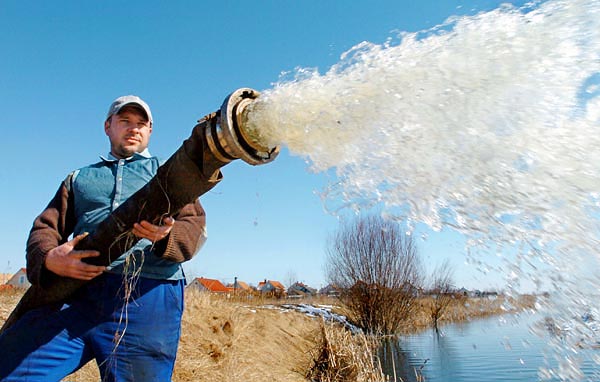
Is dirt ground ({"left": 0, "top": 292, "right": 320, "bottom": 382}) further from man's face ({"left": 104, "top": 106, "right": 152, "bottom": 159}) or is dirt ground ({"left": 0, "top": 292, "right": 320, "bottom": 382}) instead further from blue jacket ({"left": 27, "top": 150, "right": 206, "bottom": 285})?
man's face ({"left": 104, "top": 106, "right": 152, "bottom": 159})

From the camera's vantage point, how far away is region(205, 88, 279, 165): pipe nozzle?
1332mm

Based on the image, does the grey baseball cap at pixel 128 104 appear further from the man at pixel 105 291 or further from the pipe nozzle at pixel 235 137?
the pipe nozzle at pixel 235 137

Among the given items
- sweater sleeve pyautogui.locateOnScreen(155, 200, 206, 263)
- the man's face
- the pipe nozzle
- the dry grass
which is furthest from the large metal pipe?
the dry grass

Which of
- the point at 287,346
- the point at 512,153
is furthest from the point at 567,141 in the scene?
the point at 287,346

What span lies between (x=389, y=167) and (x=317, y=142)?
35cm

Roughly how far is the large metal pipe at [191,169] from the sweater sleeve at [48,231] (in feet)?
0.52

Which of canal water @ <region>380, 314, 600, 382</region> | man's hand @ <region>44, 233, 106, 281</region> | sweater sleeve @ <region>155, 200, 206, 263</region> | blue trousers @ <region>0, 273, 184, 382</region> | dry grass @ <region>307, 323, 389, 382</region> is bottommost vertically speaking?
canal water @ <region>380, 314, 600, 382</region>

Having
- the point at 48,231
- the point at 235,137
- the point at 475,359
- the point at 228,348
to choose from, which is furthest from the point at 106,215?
the point at 475,359

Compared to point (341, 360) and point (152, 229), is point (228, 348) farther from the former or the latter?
point (152, 229)

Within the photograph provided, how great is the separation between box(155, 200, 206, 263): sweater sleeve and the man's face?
18.9 inches

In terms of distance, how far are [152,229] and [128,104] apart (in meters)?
0.78

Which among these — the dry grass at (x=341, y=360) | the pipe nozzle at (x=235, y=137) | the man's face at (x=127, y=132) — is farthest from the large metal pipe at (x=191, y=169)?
the dry grass at (x=341, y=360)

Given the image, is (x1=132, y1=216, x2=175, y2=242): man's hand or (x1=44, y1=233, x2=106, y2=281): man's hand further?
(x1=44, y1=233, x2=106, y2=281): man's hand

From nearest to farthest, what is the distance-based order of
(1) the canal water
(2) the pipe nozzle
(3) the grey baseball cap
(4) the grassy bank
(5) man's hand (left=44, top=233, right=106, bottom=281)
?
(2) the pipe nozzle
(5) man's hand (left=44, top=233, right=106, bottom=281)
(3) the grey baseball cap
(4) the grassy bank
(1) the canal water
